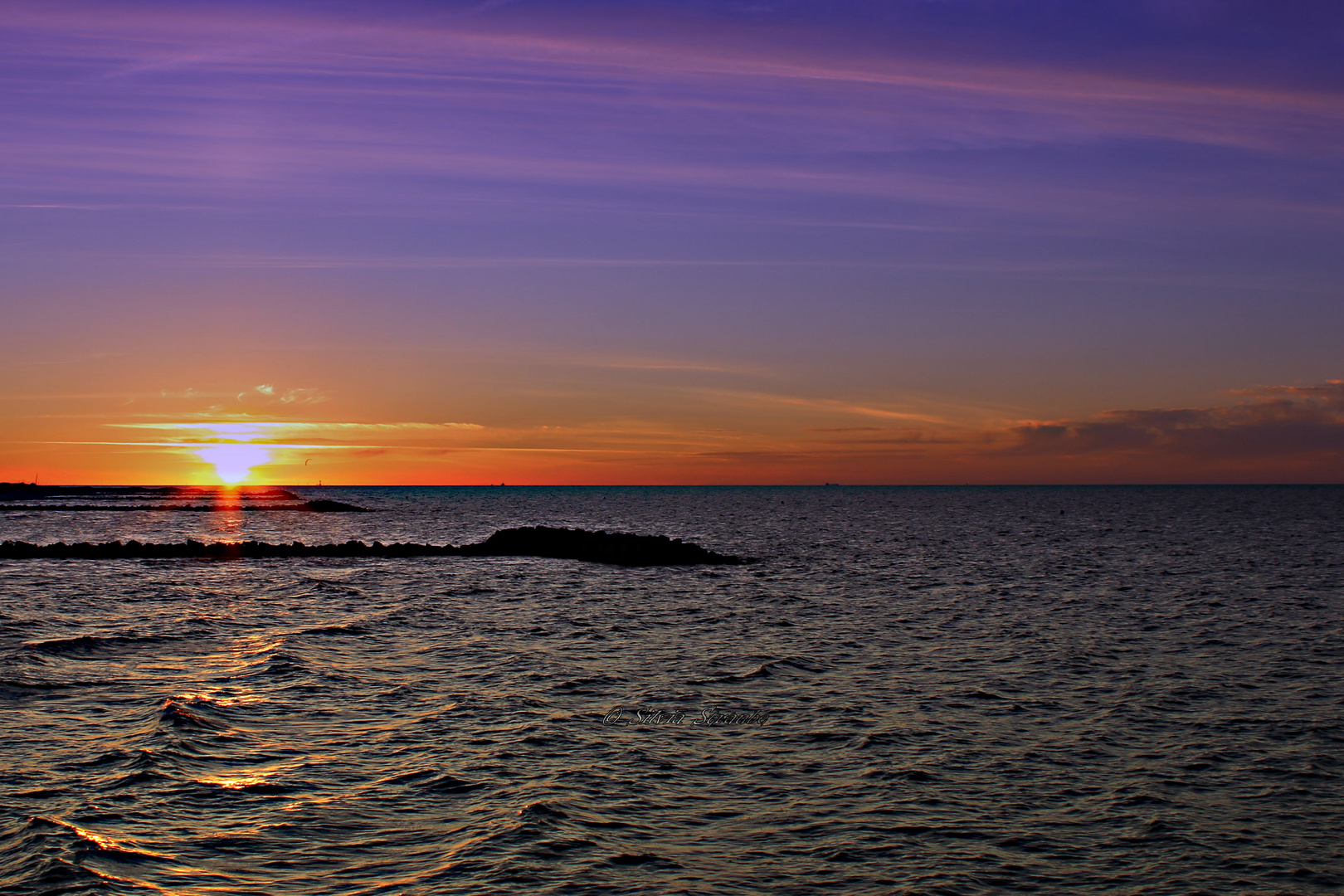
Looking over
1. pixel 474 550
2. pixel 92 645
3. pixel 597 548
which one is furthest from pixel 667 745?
pixel 474 550

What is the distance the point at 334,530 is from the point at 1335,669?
298 feet

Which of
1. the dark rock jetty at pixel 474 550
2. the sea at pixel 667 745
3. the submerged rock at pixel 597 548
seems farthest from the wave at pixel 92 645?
the submerged rock at pixel 597 548

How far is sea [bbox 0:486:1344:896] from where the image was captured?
40.3 ft

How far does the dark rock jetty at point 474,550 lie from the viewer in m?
59.8

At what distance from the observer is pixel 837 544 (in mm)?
80438

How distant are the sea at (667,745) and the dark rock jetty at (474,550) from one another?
68.7ft

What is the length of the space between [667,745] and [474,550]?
51.5 meters

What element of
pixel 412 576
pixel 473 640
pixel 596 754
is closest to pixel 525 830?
pixel 596 754

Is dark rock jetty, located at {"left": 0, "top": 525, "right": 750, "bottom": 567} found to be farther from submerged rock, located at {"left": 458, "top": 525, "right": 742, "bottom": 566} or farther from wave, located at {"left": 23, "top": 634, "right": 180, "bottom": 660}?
wave, located at {"left": 23, "top": 634, "right": 180, "bottom": 660}

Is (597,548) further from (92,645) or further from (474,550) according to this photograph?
(92,645)

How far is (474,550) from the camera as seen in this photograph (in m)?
67.2

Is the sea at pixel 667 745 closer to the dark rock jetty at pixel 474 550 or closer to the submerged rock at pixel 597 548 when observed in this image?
the submerged rock at pixel 597 548

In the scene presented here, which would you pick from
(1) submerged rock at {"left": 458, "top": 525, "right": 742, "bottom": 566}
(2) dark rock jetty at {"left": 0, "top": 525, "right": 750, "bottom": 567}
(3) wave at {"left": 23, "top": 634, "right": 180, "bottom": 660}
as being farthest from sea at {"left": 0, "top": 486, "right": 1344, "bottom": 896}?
(2) dark rock jetty at {"left": 0, "top": 525, "right": 750, "bottom": 567}

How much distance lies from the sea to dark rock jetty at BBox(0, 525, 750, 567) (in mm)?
20946
